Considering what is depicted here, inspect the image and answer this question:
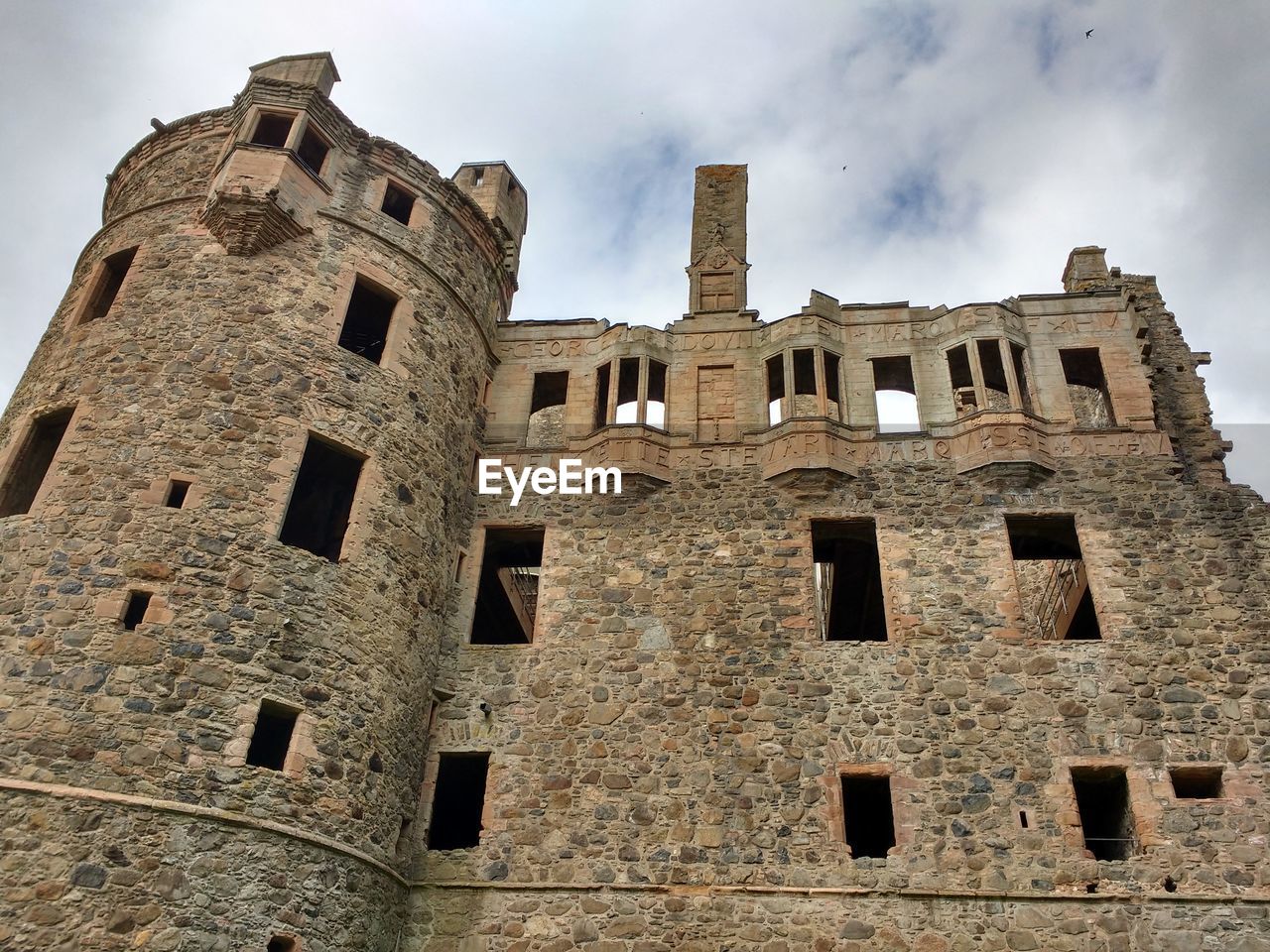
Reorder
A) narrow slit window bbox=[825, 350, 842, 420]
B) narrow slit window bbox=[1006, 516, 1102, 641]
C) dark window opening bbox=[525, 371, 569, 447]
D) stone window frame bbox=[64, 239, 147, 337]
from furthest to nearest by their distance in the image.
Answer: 1. dark window opening bbox=[525, 371, 569, 447]
2. narrow slit window bbox=[825, 350, 842, 420]
3. narrow slit window bbox=[1006, 516, 1102, 641]
4. stone window frame bbox=[64, 239, 147, 337]

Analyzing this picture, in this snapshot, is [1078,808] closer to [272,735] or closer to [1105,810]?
[1105,810]

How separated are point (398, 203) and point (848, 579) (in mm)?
10414

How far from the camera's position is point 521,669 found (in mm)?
14508

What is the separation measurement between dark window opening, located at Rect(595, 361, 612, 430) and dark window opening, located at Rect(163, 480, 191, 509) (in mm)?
7090

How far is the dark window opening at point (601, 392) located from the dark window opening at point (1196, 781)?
1005 centimetres

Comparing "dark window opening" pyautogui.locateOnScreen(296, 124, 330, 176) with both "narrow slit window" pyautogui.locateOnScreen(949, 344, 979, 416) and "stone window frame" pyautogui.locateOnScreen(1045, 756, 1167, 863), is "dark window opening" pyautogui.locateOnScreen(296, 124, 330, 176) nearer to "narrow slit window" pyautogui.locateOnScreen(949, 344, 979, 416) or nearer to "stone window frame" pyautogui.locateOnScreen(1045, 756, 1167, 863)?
"narrow slit window" pyautogui.locateOnScreen(949, 344, 979, 416)

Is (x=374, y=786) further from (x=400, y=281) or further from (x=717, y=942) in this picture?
(x=400, y=281)

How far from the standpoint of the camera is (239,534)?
1227cm

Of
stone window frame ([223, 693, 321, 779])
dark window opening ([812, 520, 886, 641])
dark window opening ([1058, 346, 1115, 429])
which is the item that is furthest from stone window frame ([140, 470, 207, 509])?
dark window opening ([1058, 346, 1115, 429])

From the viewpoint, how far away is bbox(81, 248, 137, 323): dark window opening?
15.1m

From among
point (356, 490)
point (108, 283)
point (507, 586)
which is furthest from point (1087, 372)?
point (108, 283)

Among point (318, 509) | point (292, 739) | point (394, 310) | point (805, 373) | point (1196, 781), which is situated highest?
point (805, 373)

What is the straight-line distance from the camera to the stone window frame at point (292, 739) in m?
11.0

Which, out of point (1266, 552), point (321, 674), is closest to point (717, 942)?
point (321, 674)
